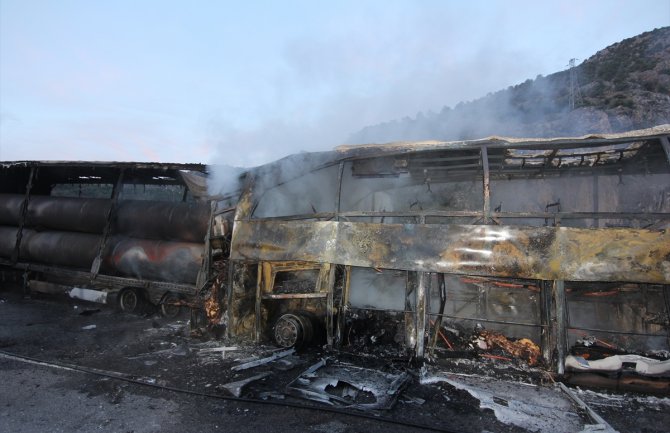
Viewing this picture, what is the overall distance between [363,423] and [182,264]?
5645mm

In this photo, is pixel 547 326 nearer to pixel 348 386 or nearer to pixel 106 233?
pixel 348 386

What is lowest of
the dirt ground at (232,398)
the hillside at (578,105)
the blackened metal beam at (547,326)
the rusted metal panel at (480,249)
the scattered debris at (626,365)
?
the dirt ground at (232,398)

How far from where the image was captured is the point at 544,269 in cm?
502

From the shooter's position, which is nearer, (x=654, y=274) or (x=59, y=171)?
(x=654, y=274)

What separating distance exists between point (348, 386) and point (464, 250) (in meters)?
2.55

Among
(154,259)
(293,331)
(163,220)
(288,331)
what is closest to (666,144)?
(293,331)

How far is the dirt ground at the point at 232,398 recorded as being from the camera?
12.9 ft

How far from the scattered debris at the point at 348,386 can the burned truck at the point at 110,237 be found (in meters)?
3.74

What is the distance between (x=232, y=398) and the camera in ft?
14.6

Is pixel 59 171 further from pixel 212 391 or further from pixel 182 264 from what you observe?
pixel 212 391

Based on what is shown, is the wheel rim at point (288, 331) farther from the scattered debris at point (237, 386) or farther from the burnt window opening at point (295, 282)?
the scattered debris at point (237, 386)

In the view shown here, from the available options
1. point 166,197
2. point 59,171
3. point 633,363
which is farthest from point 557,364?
point 59,171

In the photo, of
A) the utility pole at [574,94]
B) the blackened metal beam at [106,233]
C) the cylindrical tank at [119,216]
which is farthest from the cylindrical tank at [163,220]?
the utility pole at [574,94]

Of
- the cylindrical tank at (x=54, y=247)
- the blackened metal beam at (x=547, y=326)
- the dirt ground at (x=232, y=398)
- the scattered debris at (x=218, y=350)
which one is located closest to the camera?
the dirt ground at (x=232, y=398)
